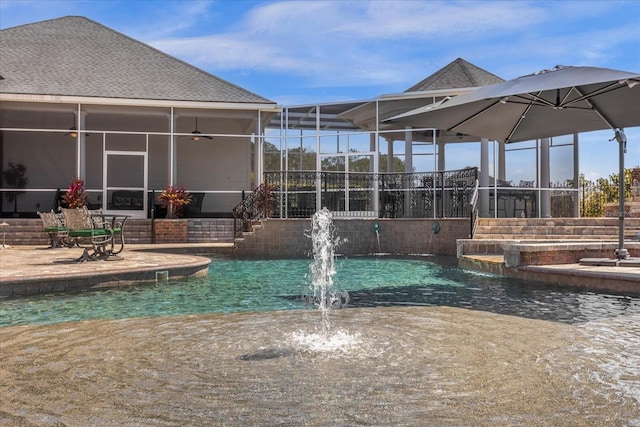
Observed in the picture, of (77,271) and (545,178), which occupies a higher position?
(545,178)

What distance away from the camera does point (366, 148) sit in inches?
735

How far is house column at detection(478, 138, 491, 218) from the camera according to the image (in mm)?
16297

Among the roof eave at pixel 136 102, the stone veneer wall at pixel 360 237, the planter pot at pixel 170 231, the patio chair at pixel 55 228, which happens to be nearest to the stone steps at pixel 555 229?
the stone veneer wall at pixel 360 237

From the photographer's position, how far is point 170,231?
15148 mm

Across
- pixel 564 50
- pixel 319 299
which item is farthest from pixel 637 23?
pixel 319 299

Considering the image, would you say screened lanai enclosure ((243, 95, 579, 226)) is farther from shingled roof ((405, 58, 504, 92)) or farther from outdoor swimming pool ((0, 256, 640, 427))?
outdoor swimming pool ((0, 256, 640, 427))

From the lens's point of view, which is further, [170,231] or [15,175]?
[15,175]

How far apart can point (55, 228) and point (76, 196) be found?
3.56m

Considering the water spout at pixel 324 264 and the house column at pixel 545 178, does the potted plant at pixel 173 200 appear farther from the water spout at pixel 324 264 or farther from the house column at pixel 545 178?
the house column at pixel 545 178

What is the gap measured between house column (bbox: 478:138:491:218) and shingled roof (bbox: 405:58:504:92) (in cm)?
211

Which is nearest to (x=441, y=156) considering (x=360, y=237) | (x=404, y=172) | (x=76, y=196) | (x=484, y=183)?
(x=404, y=172)

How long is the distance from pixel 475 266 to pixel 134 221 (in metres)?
9.61

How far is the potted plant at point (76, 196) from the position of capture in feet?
48.9

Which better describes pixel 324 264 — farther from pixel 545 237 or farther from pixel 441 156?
pixel 441 156
